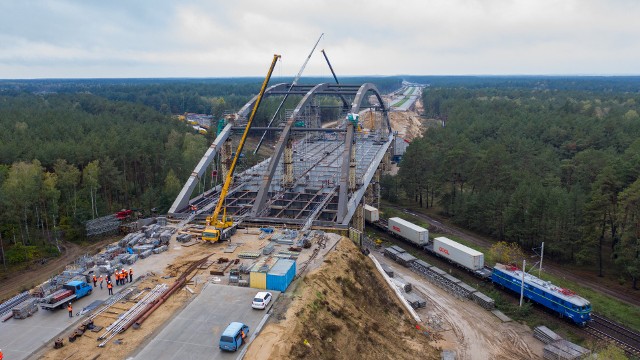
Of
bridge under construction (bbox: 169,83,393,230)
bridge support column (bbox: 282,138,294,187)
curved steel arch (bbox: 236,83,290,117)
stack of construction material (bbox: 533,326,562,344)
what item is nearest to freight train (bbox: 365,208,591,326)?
stack of construction material (bbox: 533,326,562,344)

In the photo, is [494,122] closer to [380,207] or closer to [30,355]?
[380,207]

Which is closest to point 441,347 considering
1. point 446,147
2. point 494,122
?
point 446,147

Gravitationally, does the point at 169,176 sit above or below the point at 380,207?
above

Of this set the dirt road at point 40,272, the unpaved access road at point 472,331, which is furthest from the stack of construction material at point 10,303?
the unpaved access road at point 472,331

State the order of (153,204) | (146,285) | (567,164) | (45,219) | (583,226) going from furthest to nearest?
(567,164), (153,204), (45,219), (583,226), (146,285)

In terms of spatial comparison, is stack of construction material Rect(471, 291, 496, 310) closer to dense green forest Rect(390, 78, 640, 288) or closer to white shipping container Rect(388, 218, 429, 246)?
white shipping container Rect(388, 218, 429, 246)

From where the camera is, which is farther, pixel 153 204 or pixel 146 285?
pixel 153 204
